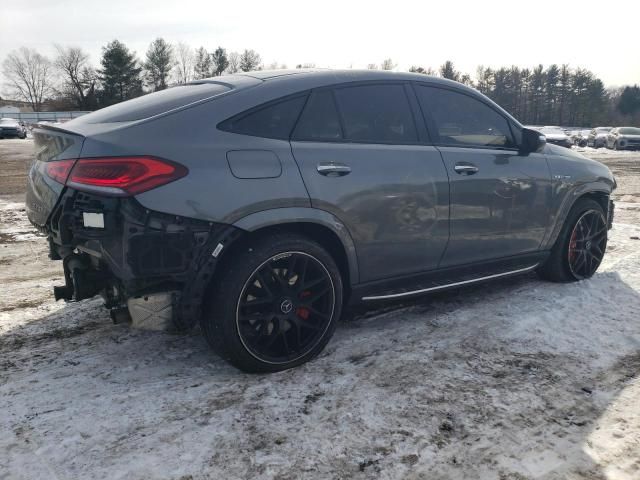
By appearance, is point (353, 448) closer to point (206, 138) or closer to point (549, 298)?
point (206, 138)

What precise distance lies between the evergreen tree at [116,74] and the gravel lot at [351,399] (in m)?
71.6

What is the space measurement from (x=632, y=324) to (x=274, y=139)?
2.94 m

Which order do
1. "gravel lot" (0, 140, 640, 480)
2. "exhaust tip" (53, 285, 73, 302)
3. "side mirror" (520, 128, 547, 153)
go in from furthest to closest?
"side mirror" (520, 128, 547, 153), "exhaust tip" (53, 285, 73, 302), "gravel lot" (0, 140, 640, 480)

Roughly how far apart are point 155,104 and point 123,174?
26.3 inches

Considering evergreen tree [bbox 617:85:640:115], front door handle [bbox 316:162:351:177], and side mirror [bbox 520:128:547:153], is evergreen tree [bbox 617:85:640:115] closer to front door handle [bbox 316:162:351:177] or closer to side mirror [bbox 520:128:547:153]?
side mirror [bbox 520:128:547:153]

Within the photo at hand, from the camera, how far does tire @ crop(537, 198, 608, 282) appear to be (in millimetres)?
4617

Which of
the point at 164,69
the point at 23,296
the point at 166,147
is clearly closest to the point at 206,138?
the point at 166,147

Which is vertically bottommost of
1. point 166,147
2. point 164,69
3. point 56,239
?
point 56,239

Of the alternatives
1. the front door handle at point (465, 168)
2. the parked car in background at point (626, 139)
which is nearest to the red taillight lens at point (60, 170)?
the front door handle at point (465, 168)

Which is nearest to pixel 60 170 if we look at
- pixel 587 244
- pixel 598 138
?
pixel 587 244

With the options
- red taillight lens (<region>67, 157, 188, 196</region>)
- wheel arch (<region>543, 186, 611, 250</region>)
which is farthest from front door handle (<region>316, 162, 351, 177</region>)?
wheel arch (<region>543, 186, 611, 250</region>)

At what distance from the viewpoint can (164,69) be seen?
2911 inches

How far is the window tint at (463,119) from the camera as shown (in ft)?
12.3

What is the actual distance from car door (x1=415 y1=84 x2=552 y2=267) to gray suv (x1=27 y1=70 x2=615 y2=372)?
0.05 feet
